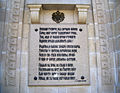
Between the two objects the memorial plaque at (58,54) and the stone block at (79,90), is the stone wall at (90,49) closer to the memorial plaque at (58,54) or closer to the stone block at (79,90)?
the stone block at (79,90)

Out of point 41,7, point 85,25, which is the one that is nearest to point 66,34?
point 85,25

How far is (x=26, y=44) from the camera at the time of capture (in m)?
4.02

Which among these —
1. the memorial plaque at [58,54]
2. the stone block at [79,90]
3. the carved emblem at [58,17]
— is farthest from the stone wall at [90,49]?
the carved emblem at [58,17]

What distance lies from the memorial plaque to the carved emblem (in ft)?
0.64

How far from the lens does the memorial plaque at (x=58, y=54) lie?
3865mm

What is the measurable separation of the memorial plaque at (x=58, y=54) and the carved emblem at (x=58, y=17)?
194 millimetres

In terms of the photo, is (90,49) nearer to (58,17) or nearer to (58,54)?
(58,54)

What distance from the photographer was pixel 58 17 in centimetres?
430

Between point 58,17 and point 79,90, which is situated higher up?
point 58,17

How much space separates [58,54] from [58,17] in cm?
104

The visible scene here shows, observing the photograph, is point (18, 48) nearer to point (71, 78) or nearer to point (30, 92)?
point (30, 92)

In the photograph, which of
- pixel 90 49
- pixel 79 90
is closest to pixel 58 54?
pixel 90 49

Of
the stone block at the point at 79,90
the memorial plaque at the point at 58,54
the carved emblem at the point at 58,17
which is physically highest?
the carved emblem at the point at 58,17

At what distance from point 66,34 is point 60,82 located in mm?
1234
